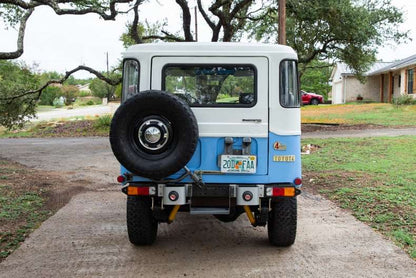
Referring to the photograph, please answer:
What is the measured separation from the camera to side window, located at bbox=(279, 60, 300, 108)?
4934mm

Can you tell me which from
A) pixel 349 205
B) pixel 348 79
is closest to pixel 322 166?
pixel 349 205

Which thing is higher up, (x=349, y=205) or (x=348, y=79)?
(x=348, y=79)

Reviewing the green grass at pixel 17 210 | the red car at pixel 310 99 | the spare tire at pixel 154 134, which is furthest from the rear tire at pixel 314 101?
the spare tire at pixel 154 134

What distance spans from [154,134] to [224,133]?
0.77m

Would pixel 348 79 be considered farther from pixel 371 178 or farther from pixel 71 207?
pixel 71 207

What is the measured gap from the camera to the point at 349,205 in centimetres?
715

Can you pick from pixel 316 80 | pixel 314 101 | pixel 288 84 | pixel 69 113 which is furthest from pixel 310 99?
pixel 288 84

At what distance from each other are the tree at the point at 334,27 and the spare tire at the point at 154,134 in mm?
12667

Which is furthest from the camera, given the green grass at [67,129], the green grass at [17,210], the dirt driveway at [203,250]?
the green grass at [67,129]

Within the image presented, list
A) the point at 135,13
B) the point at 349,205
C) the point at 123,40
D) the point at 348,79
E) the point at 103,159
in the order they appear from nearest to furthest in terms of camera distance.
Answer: the point at 349,205 < the point at 103,159 < the point at 135,13 < the point at 123,40 < the point at 348,79

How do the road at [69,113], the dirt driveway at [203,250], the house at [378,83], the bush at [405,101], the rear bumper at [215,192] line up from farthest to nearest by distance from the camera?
the road at [69,113], the house at [378,83], the bush at [405,101], the rear bumper at [215,192], the dirt driveway at [203,250]

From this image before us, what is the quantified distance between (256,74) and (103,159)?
8.89 meters

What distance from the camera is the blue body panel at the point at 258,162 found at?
486cm

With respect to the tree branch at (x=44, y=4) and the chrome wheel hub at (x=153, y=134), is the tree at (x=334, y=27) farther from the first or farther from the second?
the chrome wheel hub at (x=153, y=134)
